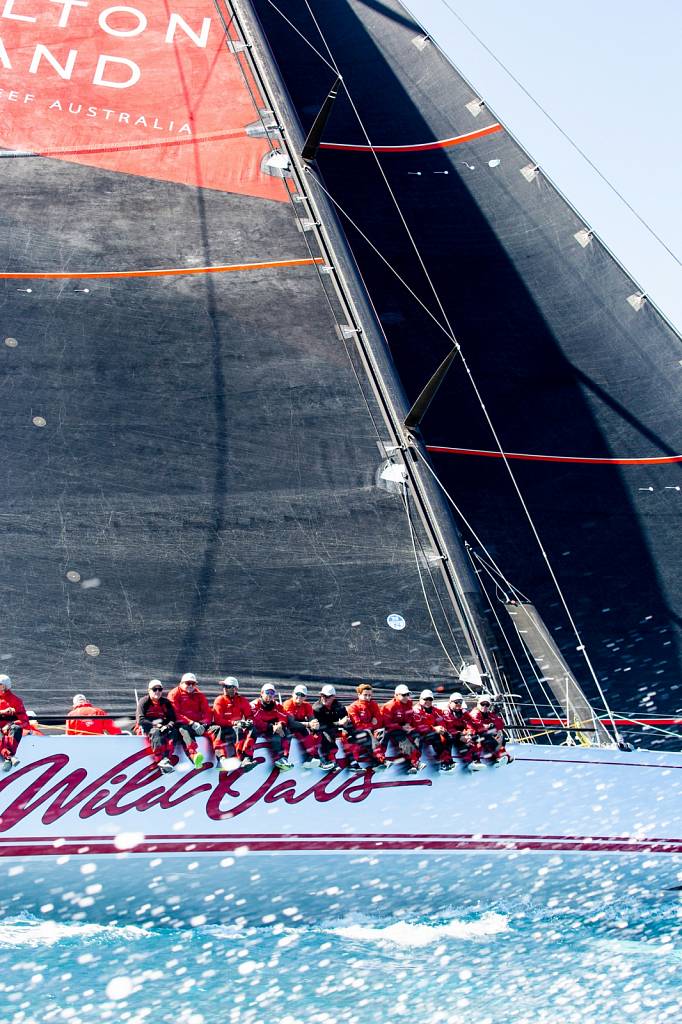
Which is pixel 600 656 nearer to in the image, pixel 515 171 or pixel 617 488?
pixel 617 488

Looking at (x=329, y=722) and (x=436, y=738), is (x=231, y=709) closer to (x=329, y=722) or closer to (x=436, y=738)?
(x=329, y=722)

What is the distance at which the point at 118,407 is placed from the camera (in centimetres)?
747

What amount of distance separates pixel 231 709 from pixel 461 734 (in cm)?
121

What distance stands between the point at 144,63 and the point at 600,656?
5634 millimetres

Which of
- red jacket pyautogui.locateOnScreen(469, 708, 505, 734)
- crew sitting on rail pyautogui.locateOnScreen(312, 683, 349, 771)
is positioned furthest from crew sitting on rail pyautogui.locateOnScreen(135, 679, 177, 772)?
red jacket pyautogui.locateOnScreen(469, 708, 505, 734)

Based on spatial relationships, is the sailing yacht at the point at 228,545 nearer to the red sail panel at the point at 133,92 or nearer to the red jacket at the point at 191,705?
the red sail panel at the point at 133,92

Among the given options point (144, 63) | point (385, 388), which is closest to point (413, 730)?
point (385, 388)

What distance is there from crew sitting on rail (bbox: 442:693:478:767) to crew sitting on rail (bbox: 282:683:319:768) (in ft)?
2.32

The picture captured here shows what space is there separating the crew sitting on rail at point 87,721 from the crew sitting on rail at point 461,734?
1.71 m

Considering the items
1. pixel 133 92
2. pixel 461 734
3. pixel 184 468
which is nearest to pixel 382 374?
pixel 184 468

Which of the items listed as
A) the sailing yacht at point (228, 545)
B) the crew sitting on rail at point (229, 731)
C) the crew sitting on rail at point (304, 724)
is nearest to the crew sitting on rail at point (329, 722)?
the crew sitting on rail at point (304, 724)

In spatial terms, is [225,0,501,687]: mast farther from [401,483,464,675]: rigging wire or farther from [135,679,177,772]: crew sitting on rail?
[135,679,177,772]: crew sitting on rail

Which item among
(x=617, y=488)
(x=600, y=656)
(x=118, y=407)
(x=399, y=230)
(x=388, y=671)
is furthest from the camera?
(x=399, y=230)

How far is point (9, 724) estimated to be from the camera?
572 centimetres
